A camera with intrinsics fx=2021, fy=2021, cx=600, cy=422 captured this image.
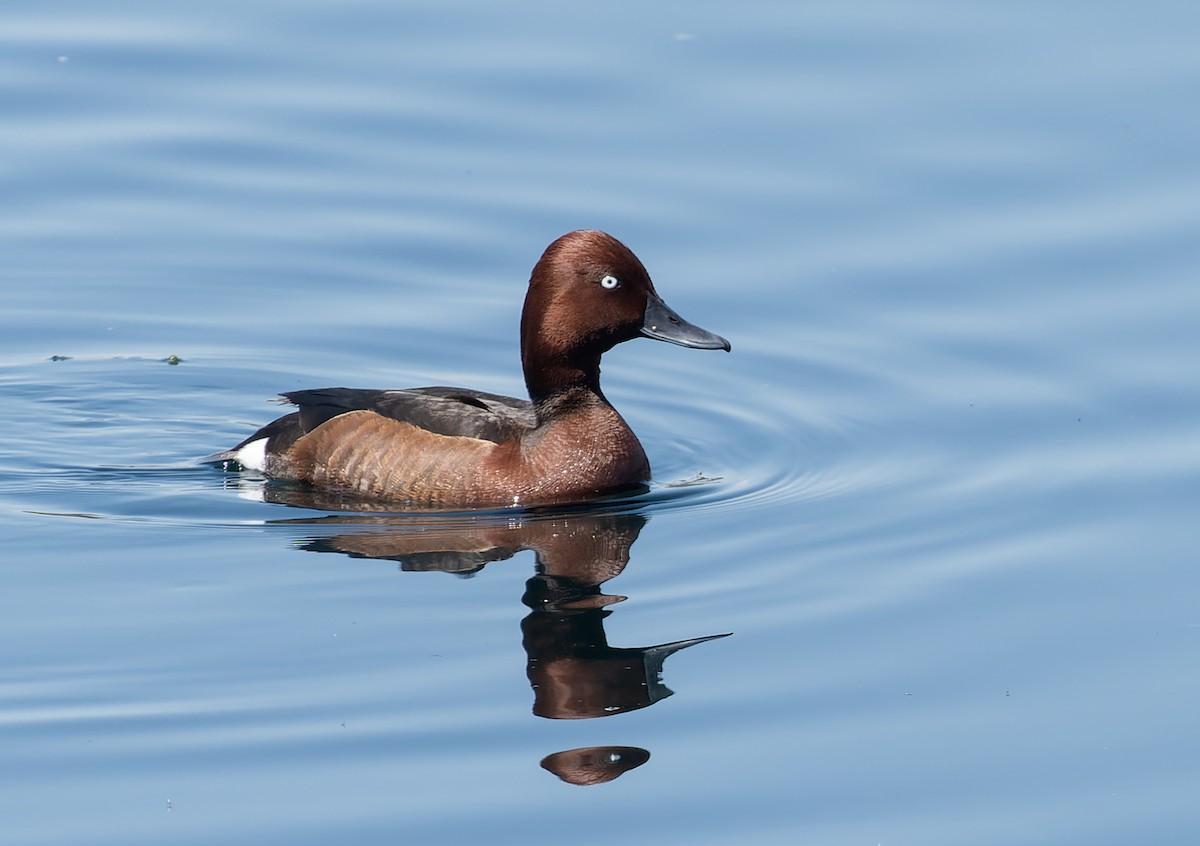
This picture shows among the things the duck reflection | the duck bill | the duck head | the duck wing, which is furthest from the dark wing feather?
the duck bill

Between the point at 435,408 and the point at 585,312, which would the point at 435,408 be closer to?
the point at 435,408

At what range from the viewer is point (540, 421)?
449 inches

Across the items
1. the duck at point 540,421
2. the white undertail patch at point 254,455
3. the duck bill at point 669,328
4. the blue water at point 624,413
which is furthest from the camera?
the white undertail patch at point 254,455

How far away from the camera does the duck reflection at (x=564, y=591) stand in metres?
8.20

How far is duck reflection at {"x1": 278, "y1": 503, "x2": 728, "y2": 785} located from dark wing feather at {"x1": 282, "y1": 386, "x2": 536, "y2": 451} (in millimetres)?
621

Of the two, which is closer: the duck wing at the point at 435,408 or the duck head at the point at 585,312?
the duck head at the point at 585,312

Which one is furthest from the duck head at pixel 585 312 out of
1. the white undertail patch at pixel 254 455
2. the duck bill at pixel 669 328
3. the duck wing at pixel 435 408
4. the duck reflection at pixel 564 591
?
the white undertail patch at pixel 254 455

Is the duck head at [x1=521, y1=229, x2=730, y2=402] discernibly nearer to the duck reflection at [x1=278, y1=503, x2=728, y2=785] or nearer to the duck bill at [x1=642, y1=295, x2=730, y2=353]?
the duck bill at [x1=642, y1=295, x2=730, y2=353]

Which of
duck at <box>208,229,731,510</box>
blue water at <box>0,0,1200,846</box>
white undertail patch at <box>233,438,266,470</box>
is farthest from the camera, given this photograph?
white undertail patch at <box>233,438,266,470</box>

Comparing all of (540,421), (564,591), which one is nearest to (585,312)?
(540,421)

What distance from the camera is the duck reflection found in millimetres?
8195

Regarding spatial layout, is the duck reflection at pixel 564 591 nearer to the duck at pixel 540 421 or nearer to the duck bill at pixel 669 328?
the duck at pixel 540 421

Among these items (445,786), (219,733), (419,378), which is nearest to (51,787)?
(219,733)

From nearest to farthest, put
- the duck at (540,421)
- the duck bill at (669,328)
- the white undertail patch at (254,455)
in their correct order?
1. the duck at (540,421)
2. the duck bill at (669,328)
3. the white undertail patch at (254,455)
